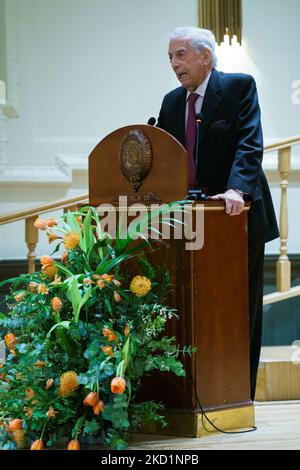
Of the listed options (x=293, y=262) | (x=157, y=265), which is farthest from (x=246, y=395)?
(x=293, y=262)

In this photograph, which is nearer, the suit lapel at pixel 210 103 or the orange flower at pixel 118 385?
the orange flower at pixel 118 385

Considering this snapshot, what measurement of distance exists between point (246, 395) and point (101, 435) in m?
0.64

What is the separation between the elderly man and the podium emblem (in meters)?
0.25

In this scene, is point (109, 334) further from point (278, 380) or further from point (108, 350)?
point (278, 380)

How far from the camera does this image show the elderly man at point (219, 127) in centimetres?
346

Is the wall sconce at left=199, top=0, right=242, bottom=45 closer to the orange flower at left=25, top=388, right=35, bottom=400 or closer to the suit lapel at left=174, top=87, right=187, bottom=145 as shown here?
the suit lapel at left=174, top=87, right=187, bottom=145

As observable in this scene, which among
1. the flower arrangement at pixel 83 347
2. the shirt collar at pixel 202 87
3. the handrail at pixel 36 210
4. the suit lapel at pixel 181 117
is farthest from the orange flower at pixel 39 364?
the handrail at pixel 36 210

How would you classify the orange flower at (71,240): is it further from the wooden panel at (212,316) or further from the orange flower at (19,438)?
the orange flower at (19,438)

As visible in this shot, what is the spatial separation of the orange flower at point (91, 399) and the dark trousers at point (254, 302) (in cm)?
91

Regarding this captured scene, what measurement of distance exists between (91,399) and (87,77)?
Result: 3985 millimetres

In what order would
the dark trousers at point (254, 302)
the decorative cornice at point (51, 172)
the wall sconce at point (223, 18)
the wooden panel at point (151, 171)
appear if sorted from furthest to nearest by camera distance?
1. the wall sconce at point (223, 18)
2. the decorative cornice at point (51, 172)
3. the dark trousers at point (254, 302)
4. the wooden panel at point (151, 171)

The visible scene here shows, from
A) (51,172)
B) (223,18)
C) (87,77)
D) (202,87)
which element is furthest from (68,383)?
(223,18)

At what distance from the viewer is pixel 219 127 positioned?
11.5ft

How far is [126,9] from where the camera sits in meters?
6.55
